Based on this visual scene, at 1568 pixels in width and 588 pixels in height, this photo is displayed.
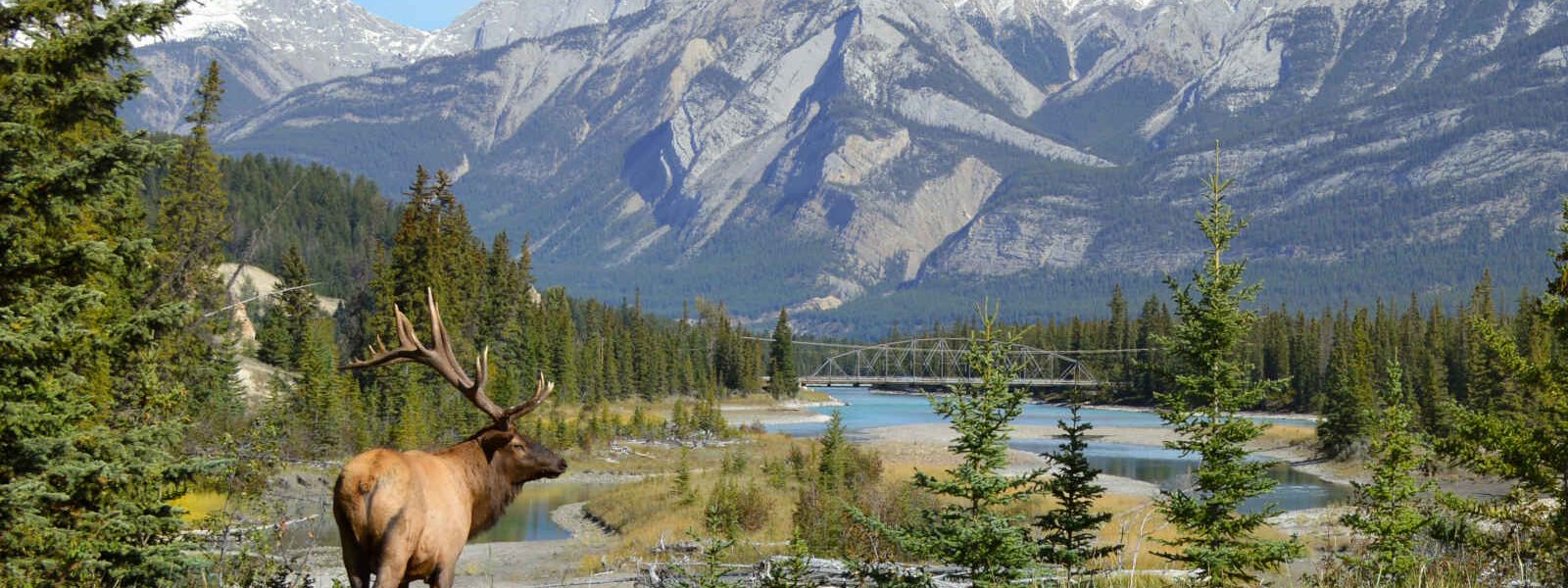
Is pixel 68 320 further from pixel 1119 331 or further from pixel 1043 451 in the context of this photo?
pixel 1119 331

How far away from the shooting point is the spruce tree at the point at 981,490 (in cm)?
1391

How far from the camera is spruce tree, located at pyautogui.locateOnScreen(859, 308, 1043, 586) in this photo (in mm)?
13906

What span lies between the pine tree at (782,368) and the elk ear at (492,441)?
128966 millimetres

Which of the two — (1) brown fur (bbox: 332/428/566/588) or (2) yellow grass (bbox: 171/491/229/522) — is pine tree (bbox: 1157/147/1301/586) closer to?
(1) brown fur (bbox: 332/428/566/588)

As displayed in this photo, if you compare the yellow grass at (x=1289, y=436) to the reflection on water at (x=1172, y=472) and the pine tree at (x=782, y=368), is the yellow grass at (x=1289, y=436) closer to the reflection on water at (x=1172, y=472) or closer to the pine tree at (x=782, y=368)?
the reflection on water at (x=1172, y=472)

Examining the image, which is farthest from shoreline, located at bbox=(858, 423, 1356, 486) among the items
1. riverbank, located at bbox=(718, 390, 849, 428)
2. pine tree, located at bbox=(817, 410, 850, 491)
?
pine tree, located at bbox=(817, 410, 850, 491)

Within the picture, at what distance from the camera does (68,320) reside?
1307cm

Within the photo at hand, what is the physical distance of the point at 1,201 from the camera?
13.1 metres

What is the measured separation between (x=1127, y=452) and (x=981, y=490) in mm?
75117

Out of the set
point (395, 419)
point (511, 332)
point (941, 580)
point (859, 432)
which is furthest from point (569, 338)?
point (941, 580)

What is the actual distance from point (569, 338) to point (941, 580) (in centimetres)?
7965

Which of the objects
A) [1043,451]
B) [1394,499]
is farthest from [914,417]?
[1394,499]

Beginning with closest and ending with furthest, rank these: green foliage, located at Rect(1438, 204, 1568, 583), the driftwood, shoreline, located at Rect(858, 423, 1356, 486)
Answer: the driftwood
green foliage, located at Rect(1438, 204, 1568, 583)
shoreline, located at Rect(858, 423, 1356, 486)

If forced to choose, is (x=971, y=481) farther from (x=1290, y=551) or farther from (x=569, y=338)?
(x=569, y=338)
